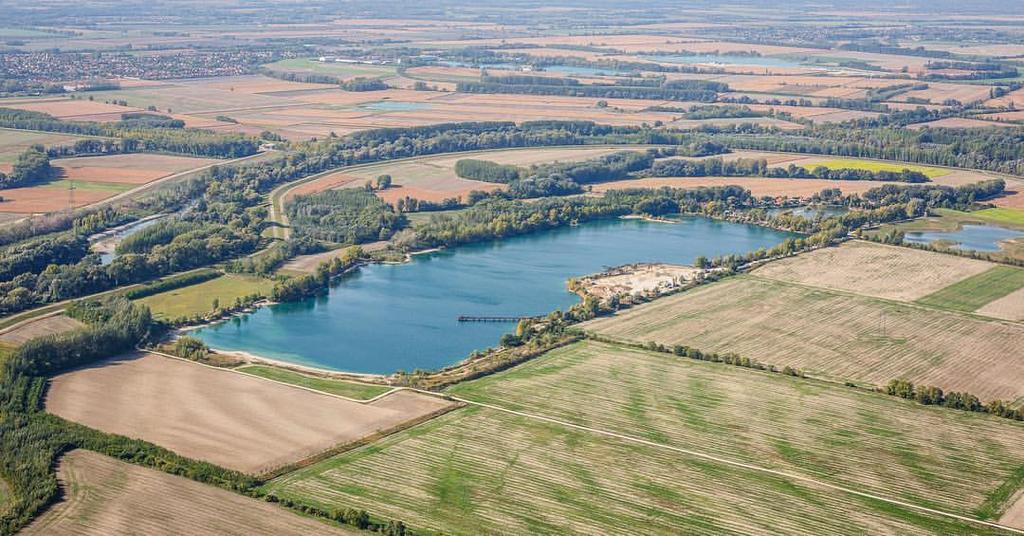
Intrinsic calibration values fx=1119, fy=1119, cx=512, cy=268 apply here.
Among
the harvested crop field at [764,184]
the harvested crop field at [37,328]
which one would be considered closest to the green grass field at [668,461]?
the harvested crop field at [37,328]

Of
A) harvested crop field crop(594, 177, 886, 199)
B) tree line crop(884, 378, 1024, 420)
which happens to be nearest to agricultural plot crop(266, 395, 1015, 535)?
tree line crop(884, 378, 1024, 420)

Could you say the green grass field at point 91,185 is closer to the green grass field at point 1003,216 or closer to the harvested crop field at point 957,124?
the green grass field at point 1003,216

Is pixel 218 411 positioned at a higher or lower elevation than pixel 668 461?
lower

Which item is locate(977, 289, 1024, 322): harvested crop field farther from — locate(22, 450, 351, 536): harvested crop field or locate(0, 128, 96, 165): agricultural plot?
locate(0, 128, 96, 165): agricultural plot

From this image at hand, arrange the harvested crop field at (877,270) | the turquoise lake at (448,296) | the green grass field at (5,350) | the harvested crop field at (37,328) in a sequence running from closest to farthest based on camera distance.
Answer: the green grass field at (5,350), the harvested crop field at (37,328), the turquoise lake at (448,296), the harvested crop field at (877,270)

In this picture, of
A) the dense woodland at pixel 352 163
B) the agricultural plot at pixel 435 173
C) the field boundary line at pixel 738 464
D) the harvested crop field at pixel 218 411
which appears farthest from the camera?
the agricultural plot at pixel 435 173

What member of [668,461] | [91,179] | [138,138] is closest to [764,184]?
[91,179]

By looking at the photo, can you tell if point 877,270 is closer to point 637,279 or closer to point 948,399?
point 637,279
